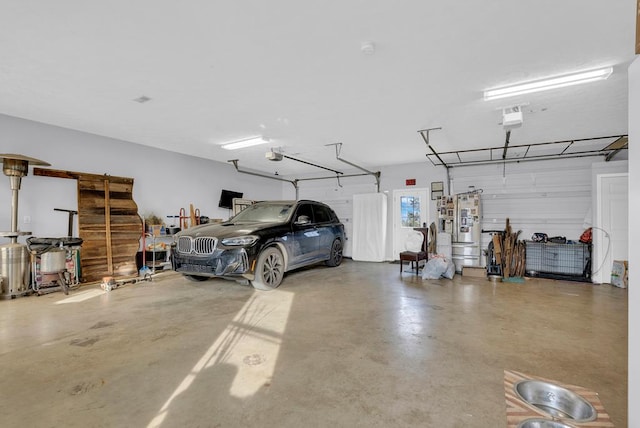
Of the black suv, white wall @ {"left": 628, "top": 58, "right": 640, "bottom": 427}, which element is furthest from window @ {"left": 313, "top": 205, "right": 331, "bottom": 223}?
white wall @ {"left": 628, "top": 58, "right": 640, "bottom": 427}

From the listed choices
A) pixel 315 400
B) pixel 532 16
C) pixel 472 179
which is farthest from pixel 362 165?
pixel 315 400

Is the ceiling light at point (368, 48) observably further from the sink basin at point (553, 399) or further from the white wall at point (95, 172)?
the white wall at point (95, 172)

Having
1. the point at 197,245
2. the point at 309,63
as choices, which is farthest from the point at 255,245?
the point at 309,63

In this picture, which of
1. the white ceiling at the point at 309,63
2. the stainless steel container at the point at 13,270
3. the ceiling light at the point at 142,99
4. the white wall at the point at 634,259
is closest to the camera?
the white wall at the point at 634,259

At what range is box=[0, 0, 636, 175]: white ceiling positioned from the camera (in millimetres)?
2203

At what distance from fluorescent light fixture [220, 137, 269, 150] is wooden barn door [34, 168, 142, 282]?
6.74ft

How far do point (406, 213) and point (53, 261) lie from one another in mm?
7442

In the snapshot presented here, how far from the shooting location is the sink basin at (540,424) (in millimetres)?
1511

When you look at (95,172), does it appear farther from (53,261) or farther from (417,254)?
(417,254)

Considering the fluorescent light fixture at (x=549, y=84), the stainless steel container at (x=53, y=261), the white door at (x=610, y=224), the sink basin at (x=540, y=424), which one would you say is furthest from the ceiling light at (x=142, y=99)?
the white door at (x=610, y=224)

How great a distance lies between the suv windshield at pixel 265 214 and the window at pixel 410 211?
370 centimetres

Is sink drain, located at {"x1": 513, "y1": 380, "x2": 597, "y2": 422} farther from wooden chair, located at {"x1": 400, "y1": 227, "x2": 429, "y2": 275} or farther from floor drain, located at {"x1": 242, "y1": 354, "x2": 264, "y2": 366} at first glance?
wooden chair, located at {"x1": 400, "y1": 227, "x2": 429, "y2": 275}

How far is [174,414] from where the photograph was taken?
→ 5.54ft

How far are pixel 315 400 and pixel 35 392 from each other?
1843 millimetres
